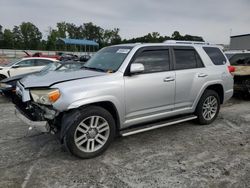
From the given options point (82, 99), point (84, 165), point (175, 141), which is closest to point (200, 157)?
point (175, 141)

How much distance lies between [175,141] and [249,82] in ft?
16.3

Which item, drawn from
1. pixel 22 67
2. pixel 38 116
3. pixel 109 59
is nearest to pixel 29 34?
pixel 22 67

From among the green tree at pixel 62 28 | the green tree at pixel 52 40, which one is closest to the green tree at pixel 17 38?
the green tree at pixel 52 40

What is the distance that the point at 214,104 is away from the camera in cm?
576

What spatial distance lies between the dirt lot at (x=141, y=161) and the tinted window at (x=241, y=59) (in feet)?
15.9

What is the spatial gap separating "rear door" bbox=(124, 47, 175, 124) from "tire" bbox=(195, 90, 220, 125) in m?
0.92

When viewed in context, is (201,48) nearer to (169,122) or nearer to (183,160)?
(169,122)

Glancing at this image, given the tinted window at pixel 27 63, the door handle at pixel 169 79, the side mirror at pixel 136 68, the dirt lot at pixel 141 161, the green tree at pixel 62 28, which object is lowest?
the dirt lot at pixel 141 161

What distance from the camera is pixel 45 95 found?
3.74m

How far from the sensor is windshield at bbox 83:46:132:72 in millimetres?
4492

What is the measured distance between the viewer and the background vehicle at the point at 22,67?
11241mm

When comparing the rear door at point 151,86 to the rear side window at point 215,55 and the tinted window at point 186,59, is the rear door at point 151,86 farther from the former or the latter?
the rear side window at point 215,55

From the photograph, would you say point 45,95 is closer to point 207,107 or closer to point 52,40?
point 207,107

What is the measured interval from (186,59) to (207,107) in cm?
122
